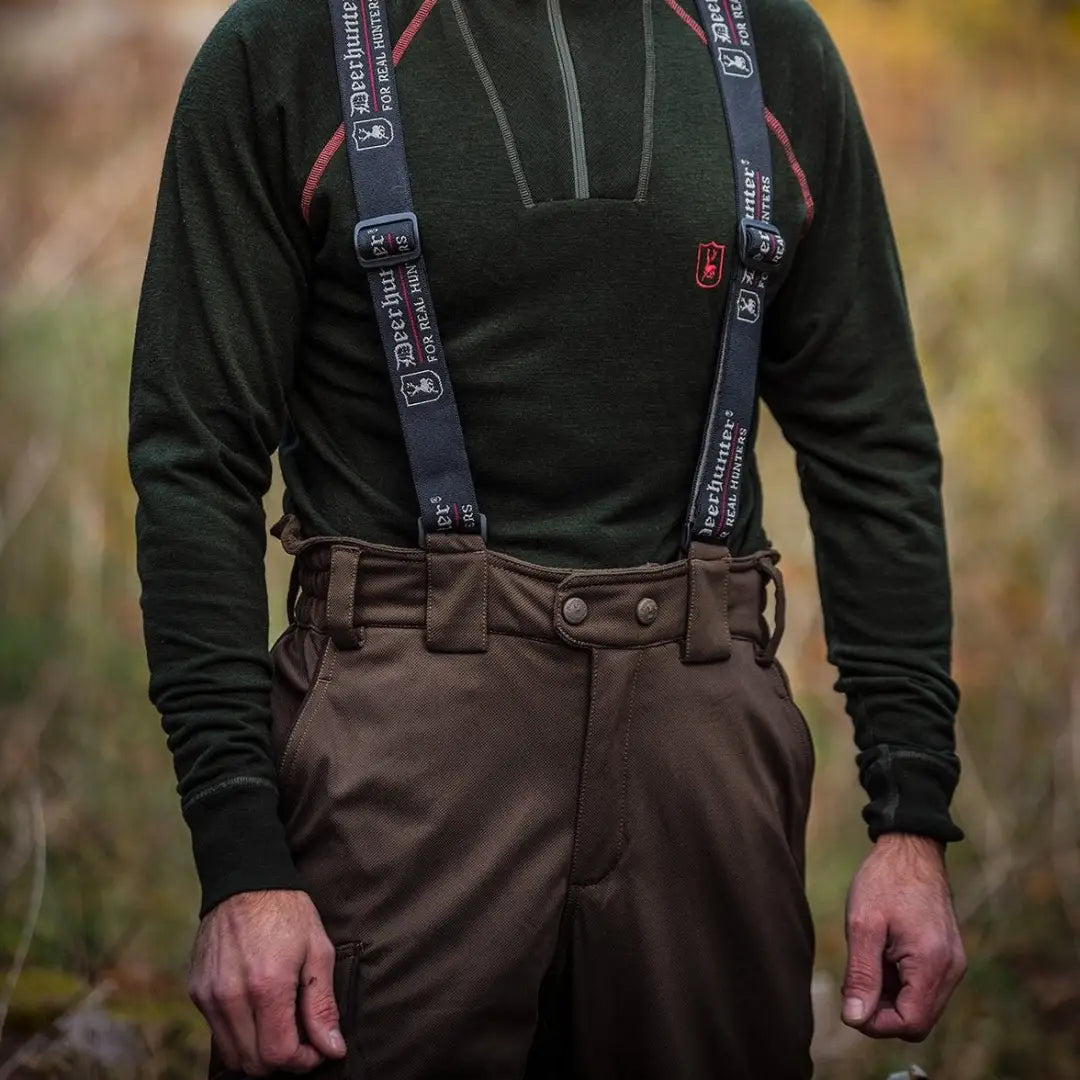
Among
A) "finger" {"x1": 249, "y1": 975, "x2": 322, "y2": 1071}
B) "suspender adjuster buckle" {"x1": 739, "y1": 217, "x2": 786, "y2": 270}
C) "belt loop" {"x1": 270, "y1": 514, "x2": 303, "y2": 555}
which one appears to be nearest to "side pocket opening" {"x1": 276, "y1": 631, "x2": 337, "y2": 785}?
"belt loop" {"x1": 270, "y1": 514, "x2": 303, "y2": 555}

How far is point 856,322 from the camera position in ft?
7.48

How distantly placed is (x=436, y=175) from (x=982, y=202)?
476 cm

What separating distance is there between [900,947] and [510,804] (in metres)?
0.60

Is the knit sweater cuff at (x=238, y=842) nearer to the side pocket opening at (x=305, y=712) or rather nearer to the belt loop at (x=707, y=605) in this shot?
the side pocket opening at (x=305, y=712)

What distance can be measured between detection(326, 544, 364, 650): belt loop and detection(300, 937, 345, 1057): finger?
36 cm

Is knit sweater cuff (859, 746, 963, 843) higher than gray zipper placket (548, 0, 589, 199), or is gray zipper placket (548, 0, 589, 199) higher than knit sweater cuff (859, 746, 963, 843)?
gray zipper placket (548, 0, 589, 199)

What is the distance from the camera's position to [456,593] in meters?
1.93

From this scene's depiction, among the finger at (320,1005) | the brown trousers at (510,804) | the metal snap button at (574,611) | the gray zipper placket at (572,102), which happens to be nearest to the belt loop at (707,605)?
the brown trousers at (510,804)

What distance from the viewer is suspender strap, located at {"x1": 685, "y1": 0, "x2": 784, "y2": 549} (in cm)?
206

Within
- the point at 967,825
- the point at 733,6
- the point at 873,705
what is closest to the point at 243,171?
the point at 733,6

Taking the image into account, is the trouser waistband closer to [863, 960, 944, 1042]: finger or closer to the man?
the man

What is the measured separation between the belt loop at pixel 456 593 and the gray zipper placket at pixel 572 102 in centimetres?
47

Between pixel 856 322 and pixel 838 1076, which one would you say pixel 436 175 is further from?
pixel 838 1076

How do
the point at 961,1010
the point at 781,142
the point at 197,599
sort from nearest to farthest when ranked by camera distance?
the point at 197,599 < the point at 781,142 < the point at 961,1010
